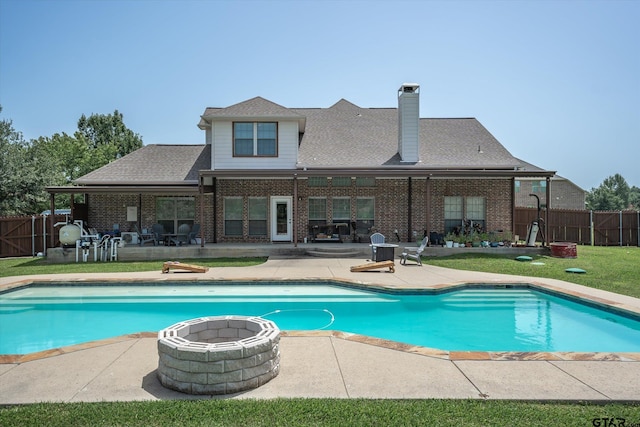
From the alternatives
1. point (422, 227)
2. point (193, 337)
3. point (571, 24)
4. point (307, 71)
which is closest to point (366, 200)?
point (422, 227)

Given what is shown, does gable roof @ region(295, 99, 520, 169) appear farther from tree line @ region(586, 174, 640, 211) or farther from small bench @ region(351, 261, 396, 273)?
tree line @ region(586, 174, 640, 211)

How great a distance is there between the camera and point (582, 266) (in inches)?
508

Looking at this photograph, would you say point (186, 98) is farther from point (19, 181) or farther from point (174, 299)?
point (174, 299)

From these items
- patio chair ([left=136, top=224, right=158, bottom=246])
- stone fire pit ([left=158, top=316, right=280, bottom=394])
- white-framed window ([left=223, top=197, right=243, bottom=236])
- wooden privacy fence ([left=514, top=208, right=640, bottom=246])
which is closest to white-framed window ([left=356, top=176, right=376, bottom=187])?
white-framed window ([left=223, top=197, right=243, bottom=236])

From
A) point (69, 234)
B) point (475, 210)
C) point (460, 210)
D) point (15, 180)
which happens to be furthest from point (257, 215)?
point (15, 180)

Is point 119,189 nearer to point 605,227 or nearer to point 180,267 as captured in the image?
point 180,267

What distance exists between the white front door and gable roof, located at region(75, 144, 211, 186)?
3662 millimetres

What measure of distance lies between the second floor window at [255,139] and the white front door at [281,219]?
2.12 meters

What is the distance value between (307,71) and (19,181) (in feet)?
66.2

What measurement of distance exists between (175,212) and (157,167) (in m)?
2.38

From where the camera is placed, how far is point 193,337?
476 centimetres

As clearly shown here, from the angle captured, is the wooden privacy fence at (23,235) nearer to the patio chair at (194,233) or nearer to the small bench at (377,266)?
the patio chair at (194,233)

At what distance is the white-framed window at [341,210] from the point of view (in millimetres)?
18141

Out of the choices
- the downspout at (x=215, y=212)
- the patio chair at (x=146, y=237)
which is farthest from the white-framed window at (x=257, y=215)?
the patio chair at (x=146, y=237)
